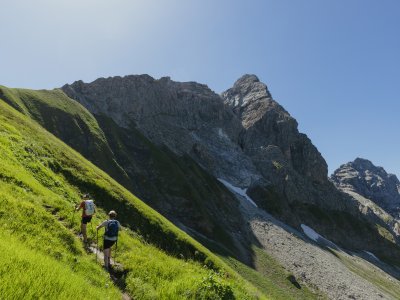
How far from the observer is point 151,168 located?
→ 115 meters

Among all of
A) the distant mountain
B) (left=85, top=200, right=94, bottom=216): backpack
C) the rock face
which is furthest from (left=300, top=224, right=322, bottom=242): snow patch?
(left=85, top=200, right=94, bottom=216): backpack

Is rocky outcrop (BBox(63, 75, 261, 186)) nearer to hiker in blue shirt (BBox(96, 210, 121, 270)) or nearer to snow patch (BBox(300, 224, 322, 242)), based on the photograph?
snow patch (BBox(300, 224, 322, 242))

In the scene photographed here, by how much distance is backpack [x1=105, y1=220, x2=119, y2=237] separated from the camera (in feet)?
67.4

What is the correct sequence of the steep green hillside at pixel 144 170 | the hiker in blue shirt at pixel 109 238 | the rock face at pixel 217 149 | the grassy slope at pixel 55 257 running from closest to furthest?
the grassy slope at pixel 55 257, the hiker in blue shirt at pixel 109 238, the steep green hillside at pixel 144 170, the rock face at pixel 217 149

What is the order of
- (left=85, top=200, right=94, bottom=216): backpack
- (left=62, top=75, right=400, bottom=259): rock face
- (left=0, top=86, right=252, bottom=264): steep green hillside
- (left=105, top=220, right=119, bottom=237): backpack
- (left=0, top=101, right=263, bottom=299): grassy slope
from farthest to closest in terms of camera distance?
1. (left=62, top=75, right=400, bottom=259): rock face
2. (left=0, top=86, right=252, bottom=264): steep green hillside
3. (left=85, top=200, right=94, bottom=216): backpack
4. (left=105, top=220, right=119, bottom=237): backpack
5. (left=0, top=101, right=263, bottom=299): grassy slope

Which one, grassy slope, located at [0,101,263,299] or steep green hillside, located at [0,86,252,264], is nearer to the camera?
grassy slope, located at [0,101,263,299]

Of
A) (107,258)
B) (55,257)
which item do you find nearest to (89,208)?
(107,258)

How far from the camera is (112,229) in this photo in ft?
68.2

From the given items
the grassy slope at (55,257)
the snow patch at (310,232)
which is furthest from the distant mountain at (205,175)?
the grassy slope at (55,257)

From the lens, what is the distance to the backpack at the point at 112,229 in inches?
808

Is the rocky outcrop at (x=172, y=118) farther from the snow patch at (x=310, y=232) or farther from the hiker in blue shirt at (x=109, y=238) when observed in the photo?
the hiker in blue shirt at (x=109, y=238)

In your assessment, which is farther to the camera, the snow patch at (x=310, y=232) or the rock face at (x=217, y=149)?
the snow patch at (x=310, y=232)

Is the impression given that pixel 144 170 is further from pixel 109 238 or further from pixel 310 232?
pixel 109 238

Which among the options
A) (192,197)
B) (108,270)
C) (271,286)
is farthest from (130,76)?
(108,270)
